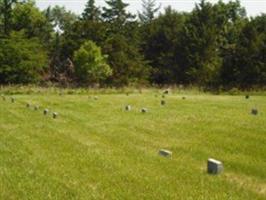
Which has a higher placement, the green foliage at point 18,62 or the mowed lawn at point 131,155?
the green foliage at point 18,62

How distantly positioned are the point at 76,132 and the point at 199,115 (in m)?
6.15

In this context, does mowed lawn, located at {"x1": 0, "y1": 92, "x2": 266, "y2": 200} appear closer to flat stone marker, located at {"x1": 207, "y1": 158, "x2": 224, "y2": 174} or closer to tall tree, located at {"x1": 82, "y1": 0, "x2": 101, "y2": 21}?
flat stone marker, located at {"x1": 207, "y1": 158, "x2": 224, "y2": 174}

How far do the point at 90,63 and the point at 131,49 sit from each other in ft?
32.7

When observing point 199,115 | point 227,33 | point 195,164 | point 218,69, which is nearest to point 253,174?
point 195,164

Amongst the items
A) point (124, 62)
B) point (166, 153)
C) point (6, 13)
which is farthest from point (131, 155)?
point (6, 13)

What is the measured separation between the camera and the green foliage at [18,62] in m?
56.5

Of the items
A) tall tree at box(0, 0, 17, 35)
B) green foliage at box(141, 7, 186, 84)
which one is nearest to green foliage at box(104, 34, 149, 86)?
green foliage at box(141, 7, 186, 84)

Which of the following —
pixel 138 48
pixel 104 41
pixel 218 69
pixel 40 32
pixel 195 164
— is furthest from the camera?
pixel 40 32

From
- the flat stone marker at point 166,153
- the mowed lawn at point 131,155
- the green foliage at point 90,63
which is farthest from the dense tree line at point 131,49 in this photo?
the flat stone marker at point 166,153

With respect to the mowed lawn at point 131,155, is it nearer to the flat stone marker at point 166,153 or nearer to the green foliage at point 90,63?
the flat stone marker at point 166,153

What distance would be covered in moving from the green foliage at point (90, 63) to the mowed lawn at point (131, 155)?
115ft

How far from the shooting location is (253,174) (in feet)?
34.8

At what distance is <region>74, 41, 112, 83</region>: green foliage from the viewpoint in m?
56.4

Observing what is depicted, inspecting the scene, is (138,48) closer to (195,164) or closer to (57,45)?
(57,45)
